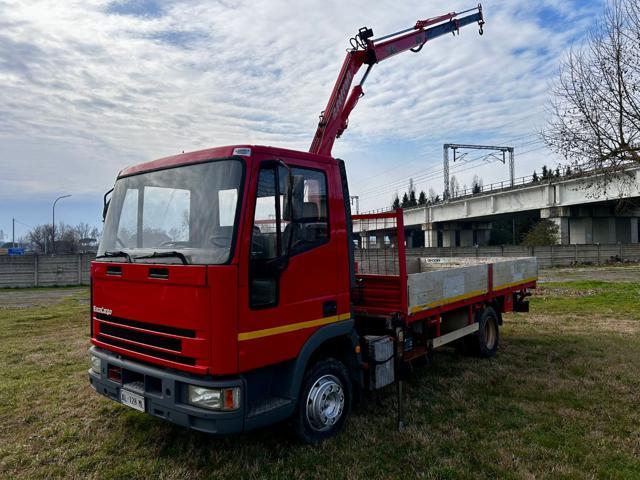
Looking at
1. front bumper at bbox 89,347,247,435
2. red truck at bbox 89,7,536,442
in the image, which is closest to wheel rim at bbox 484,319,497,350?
red truck at bbox 89,7,536,442

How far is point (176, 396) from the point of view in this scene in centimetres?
359

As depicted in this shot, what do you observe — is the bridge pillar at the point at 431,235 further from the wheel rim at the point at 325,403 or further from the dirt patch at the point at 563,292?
the wheel rim at the point at 325,403

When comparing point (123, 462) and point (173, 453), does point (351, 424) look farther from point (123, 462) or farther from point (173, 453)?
point (123, 462)

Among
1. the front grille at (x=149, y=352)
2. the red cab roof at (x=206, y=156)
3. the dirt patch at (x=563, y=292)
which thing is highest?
the red cab roof at (x=206, y=156)

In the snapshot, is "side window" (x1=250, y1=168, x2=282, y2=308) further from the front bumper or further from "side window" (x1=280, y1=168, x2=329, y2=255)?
the front bumper

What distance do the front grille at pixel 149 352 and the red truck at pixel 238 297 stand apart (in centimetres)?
1

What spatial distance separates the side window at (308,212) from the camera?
12.5 feet

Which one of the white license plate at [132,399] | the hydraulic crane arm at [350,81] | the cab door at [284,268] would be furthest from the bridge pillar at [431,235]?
the white license plate at [132,399]

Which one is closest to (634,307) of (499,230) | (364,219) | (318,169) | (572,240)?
(364,219)

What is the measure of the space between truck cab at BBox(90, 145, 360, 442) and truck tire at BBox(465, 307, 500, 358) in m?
3.41

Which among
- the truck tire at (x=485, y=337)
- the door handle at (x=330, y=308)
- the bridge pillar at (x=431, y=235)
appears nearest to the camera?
the door handle at (x=330, y=308)

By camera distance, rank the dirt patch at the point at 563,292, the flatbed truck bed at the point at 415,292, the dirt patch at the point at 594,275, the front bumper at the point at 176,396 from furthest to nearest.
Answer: the dirt patch at the point at 594,275
the dirt patch at the point at 563,292
the flatbed truck bed at the point at 415,292
the front bumper at the point at 176,396

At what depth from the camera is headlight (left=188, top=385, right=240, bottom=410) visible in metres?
3.46

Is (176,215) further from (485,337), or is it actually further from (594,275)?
(594,275)
